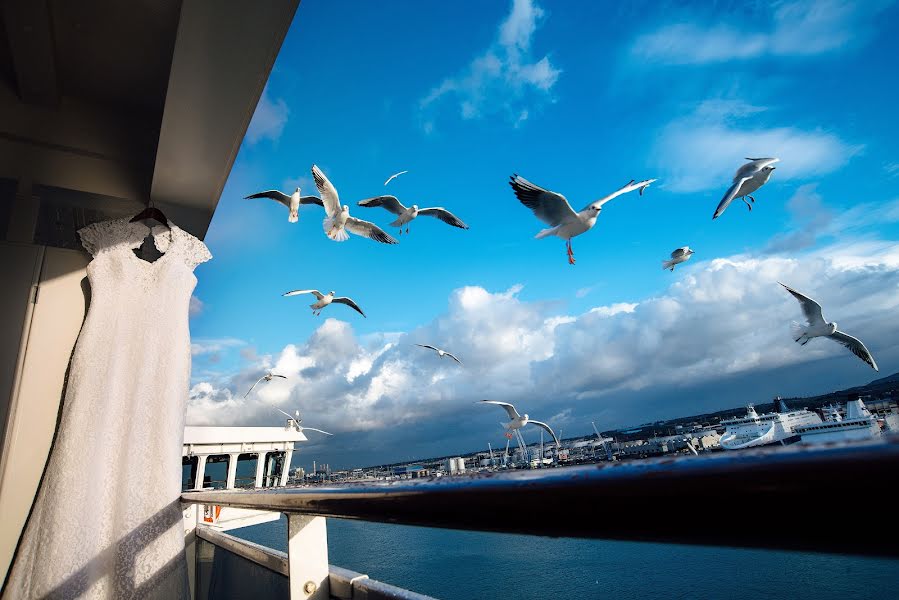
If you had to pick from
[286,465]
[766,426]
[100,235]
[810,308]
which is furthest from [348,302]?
[766,426]

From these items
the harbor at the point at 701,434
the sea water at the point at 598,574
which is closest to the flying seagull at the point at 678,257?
the harbor at the point at 701,434

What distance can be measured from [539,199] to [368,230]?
7.71ft

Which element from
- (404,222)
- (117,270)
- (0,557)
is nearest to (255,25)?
(117,270)

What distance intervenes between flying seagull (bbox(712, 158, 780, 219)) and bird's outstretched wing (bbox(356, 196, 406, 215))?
3739 mm

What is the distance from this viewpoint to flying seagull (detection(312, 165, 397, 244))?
17.3 ft

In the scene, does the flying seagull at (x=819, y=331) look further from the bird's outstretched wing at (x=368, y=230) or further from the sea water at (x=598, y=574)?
the sea water at (x=598, y=574)

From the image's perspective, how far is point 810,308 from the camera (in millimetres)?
6430

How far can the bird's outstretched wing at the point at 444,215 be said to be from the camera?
5.98 metres

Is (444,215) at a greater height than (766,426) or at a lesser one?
greater

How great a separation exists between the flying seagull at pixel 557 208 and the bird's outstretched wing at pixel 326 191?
2099 mm

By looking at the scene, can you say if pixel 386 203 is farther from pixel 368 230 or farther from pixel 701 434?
pixel 701 434

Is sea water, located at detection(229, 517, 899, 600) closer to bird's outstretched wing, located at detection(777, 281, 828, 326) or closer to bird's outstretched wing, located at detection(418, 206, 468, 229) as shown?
bird's outstretched wing, located at detection(777, 281, 828, 326)

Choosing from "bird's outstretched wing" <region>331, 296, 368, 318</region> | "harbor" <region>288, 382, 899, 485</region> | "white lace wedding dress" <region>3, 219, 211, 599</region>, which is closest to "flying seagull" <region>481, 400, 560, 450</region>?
"harbor" <region>288, 382, 899, 485</region>

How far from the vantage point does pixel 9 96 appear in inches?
74.5
